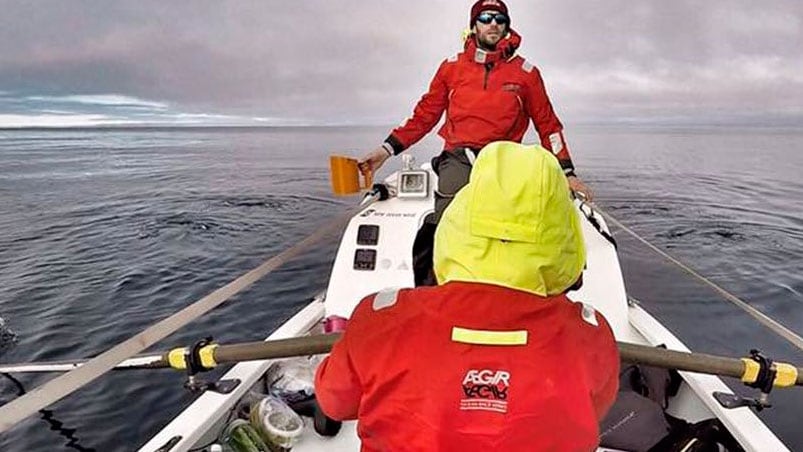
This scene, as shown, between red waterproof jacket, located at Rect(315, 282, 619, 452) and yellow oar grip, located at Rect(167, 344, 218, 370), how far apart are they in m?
1.38

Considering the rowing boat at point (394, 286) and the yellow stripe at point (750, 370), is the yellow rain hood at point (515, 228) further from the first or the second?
the rowing boat at point (394, 286)

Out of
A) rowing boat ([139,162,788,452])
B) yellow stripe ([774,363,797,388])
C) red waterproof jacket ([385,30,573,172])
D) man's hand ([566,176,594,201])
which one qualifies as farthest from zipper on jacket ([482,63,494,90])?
yellow stripe ([774,363,797,388])

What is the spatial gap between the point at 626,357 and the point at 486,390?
1143 mm

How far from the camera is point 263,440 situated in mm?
2830

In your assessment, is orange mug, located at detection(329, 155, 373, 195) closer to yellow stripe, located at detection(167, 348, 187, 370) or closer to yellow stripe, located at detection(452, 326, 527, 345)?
yellow stripe, located at detection(167, 348, 187, 370)

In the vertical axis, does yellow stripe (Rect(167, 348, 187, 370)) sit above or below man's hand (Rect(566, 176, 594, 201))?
below

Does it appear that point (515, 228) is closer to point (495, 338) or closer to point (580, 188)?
point (495, 338)

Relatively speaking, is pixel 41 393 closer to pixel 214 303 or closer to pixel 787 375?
pixel 214 303

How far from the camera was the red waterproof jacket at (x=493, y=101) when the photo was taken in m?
4.43

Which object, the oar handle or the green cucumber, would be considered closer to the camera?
the oar handle

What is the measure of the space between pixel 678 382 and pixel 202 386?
282 centimetres

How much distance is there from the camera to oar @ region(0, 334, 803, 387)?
2307 mm

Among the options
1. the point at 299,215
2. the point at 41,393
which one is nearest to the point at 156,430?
the point at 41,393

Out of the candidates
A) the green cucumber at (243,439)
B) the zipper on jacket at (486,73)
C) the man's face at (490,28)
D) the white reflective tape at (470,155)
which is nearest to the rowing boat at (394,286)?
the green cucumber at (243,439)
